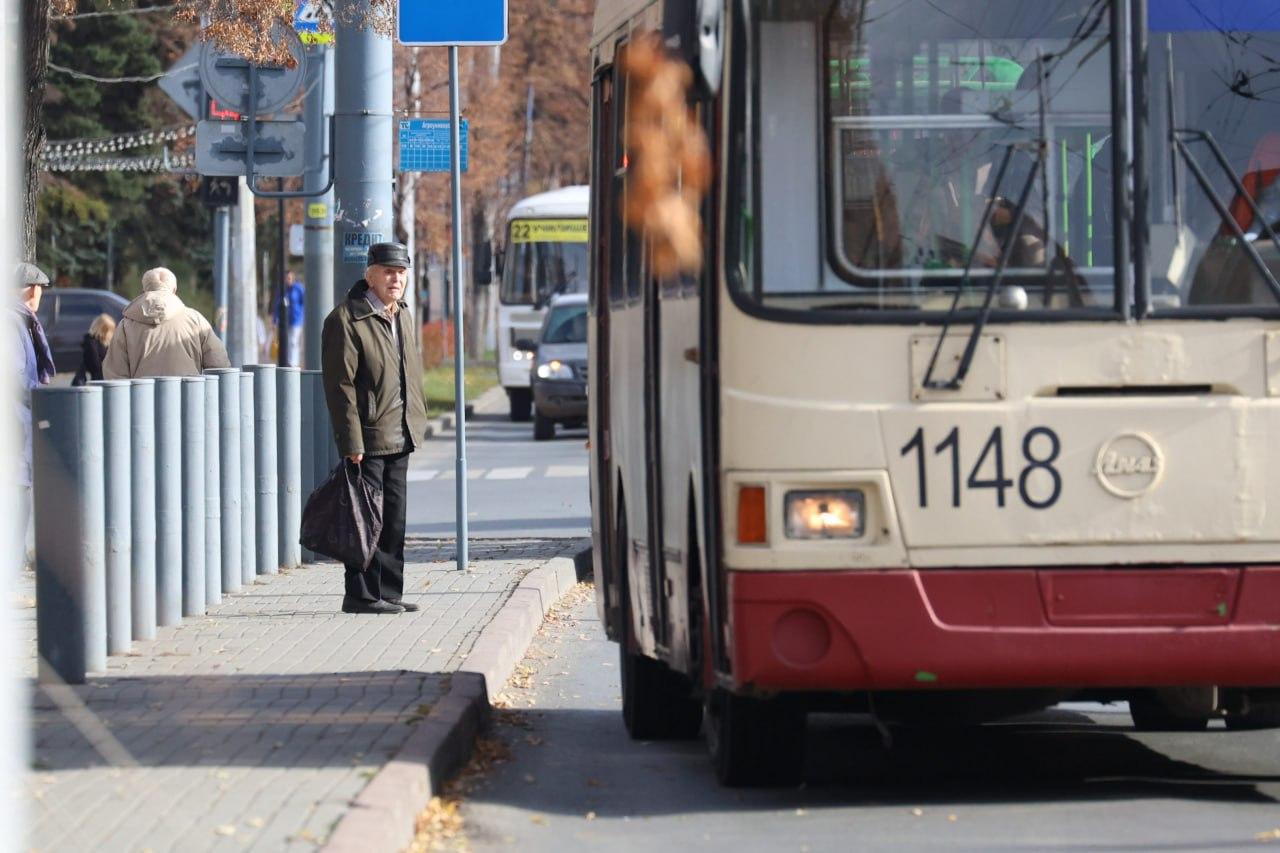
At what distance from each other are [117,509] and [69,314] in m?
34.4

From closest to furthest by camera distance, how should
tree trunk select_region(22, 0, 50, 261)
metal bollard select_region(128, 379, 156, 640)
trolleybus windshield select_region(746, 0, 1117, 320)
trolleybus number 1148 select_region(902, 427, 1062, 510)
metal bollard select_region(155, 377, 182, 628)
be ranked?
trolleybus number 1148 select_region(902, 427, 1062, 510) → trolleybus windshield select_region(746, 0, 1117, 320) → metal bollard select_region(128, 379, 156, 640) → metal bollard select_region(155, 377, 182, 628) → tree trunk select_region(22, 0, 50, 261)

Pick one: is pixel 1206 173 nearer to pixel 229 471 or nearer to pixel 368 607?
pixel 368 607

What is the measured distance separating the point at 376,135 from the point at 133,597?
16.3ft

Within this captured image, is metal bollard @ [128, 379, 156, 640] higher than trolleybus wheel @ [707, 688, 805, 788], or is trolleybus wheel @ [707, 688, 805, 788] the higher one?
metal bollard @ [128, 379, 156, 640]

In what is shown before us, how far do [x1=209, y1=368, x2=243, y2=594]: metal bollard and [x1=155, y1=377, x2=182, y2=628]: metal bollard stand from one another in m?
1.36

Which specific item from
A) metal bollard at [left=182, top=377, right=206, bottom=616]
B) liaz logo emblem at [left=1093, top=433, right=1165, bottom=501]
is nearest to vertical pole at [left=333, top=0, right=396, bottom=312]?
metal bollard at [left=182, top=377, right=206, bottom=616]

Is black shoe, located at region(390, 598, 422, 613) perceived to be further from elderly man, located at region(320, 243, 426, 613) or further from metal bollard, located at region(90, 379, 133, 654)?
metal bollard, located at region(90, 379, 133, 654)

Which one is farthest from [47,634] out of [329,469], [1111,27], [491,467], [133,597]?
[491,467]

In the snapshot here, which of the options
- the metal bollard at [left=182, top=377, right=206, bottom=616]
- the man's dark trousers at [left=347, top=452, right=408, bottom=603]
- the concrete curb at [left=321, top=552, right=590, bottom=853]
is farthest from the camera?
the man's dark trousers at [left=347, top=452, right=408, bottom=603]

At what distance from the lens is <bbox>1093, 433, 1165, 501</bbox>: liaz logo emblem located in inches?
261

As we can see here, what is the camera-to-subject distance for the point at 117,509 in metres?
9.64

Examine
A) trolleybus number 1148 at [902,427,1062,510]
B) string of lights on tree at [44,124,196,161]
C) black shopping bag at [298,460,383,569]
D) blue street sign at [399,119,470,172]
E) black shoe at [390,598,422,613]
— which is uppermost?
string of lights on tree at [44,124,196,161]

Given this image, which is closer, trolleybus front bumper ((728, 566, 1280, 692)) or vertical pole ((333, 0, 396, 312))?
trolleybus front bumper ((728, 566, 1280, 692))

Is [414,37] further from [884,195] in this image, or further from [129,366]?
[884,195]
